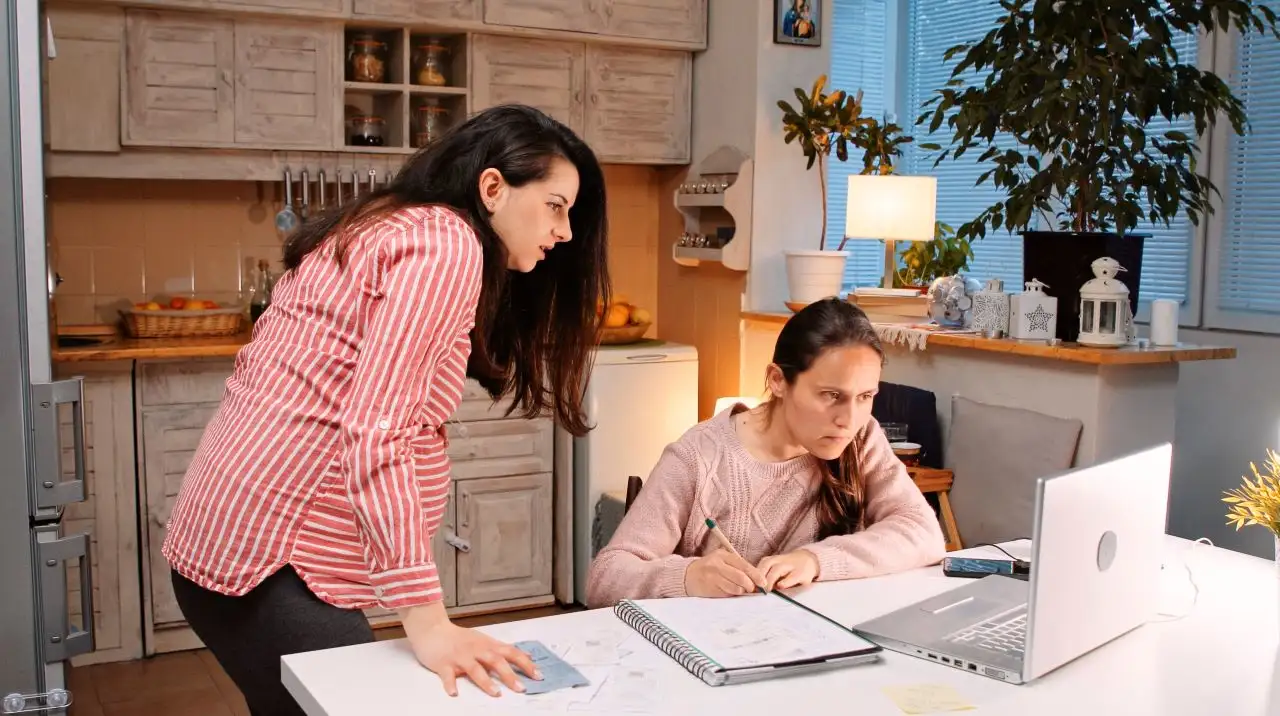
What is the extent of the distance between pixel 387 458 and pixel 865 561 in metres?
0.96

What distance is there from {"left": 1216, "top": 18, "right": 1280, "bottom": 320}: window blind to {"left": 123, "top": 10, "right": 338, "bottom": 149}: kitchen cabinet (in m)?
2.91

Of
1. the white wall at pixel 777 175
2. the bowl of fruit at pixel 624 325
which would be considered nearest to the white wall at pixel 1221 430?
the white wall at pixel 777 175

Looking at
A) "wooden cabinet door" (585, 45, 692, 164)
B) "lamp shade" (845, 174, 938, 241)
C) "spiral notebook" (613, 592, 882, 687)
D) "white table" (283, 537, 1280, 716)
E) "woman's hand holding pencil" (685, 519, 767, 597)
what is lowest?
"white table" (283, 537, 1280, 716)

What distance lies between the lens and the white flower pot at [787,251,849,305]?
4.07 meters

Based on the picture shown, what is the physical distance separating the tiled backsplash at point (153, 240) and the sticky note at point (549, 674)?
3021mm

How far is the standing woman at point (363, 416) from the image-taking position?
1.34 m

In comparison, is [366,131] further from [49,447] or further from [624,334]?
[49,447]

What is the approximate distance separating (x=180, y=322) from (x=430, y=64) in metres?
1.22

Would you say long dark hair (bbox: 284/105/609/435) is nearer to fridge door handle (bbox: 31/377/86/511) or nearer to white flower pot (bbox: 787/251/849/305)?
fridge door handle (bbox: 31/377/86/511)

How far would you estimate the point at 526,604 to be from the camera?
432 cm

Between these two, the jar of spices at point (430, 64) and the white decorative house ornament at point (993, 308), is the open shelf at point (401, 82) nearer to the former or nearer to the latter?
the jar of spices at point (430, 64)

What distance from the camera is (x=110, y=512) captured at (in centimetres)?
367

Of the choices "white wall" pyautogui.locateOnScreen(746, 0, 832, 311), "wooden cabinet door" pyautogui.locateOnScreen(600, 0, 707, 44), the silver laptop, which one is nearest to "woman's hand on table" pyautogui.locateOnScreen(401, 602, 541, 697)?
the silver laptop

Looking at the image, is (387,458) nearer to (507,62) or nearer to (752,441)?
(752,441)
